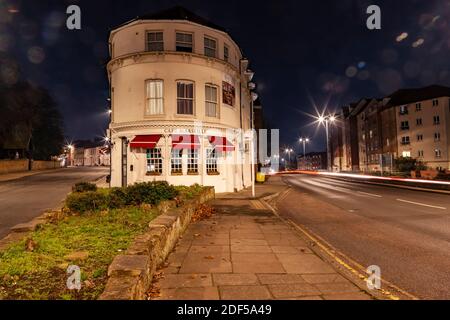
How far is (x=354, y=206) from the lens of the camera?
1609 centimetres

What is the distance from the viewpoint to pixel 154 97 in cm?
2050

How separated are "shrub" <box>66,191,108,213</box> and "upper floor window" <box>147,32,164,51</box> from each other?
1325 centimetres

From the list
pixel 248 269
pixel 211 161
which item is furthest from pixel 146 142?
pixel 248 269

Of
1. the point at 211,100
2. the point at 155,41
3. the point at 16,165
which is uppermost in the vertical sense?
the point at 155,41

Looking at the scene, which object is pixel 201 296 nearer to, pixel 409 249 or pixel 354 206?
pixel 409 249

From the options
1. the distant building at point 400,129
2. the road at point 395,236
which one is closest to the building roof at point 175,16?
the road at point 395,236

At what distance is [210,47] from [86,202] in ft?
50.4

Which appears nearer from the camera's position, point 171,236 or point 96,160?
point 171,236

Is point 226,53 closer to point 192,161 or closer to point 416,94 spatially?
point 192,161

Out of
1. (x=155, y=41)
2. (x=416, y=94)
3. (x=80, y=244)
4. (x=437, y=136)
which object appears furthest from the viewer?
(x=416, y=94)

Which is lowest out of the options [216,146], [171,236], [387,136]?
[171,236]

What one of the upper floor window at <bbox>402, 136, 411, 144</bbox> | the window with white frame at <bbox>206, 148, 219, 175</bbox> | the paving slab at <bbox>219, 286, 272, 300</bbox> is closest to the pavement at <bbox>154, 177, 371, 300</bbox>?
the paving slab at <bbox>219, 286, 272, 300</bbox>
